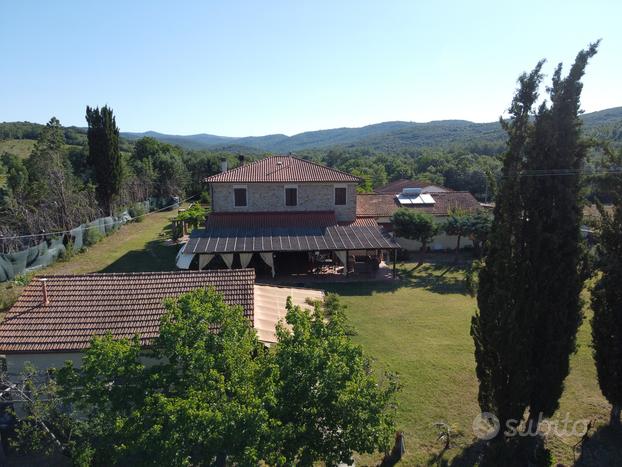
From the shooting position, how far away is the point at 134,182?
171ft

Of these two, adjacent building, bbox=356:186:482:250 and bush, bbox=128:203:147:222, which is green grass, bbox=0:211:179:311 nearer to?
bush, bbox=128:203:147:222

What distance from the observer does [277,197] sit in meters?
28.8

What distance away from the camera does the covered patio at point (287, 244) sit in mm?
24172

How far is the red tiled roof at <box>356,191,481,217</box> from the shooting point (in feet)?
113

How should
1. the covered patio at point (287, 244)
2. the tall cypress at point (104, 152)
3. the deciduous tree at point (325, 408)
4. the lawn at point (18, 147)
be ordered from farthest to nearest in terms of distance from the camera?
the lawn at point (18, 147) < the tall cypress at point (104, 152) < the covered patio at point (287, 244) < the deciduous tree at point (325, 408)

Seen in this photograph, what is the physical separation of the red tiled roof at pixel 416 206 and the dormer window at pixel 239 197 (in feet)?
31.9

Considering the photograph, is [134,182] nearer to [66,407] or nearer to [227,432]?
[66,407]

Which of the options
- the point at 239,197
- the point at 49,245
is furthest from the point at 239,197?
the point at 49,245

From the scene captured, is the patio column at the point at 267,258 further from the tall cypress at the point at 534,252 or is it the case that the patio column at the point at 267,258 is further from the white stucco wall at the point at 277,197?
the tall cypress at the point at 534,252

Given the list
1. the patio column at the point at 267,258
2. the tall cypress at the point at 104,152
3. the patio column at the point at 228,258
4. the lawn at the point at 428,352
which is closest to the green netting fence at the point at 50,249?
the lawn at the point at 428,352

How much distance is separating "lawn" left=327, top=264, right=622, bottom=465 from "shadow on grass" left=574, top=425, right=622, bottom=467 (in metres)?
0.07

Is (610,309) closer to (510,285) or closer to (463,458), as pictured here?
(510,285)

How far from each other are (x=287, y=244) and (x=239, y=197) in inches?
243

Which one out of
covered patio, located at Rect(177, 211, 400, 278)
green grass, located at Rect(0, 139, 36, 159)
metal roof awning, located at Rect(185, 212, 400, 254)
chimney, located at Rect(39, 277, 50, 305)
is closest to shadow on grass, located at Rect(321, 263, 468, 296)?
covered patio, located at Rect(177, 211, 400, 278)
